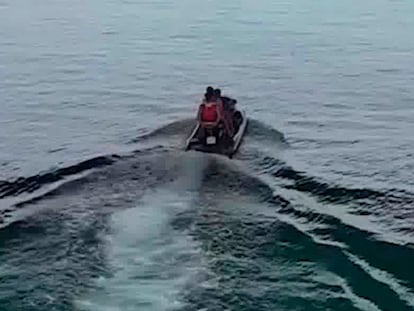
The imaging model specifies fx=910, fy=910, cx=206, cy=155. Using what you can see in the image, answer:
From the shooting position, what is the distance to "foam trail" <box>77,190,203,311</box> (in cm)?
1958

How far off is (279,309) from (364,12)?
188 feet

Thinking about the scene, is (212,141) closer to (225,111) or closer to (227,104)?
(225,111)

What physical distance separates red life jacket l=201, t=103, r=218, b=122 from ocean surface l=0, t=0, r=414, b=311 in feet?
4.11

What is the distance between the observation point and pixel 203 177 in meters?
27.8

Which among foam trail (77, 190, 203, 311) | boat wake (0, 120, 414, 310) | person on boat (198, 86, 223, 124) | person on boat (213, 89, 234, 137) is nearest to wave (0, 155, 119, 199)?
boat wake (0, 120, 414, 310)

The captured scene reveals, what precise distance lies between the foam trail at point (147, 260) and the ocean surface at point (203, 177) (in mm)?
50

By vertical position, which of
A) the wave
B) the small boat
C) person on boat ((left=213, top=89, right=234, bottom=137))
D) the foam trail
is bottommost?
the foam trail

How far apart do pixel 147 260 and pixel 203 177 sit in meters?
6.58

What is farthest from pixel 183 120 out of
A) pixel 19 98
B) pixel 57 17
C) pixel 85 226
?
pixel 57 17

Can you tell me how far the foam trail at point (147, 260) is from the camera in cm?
1958

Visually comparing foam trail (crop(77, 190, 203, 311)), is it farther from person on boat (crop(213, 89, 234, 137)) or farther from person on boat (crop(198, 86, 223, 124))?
person on boat (crop(213, 89, 234, 137))

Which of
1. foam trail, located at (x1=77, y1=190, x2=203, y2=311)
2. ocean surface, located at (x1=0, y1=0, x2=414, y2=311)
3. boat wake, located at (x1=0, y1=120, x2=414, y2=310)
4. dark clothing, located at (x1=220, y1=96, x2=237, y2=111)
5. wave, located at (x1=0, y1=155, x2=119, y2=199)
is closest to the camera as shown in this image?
foam trail, located at (x1=77, y1=190, x2=203, y2=311)

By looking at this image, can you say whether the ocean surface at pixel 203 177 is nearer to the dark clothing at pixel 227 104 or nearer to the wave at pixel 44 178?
the wave at pixel 44 178

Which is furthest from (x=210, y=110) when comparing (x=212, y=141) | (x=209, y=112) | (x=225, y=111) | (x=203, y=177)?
(x=203, y=177)
